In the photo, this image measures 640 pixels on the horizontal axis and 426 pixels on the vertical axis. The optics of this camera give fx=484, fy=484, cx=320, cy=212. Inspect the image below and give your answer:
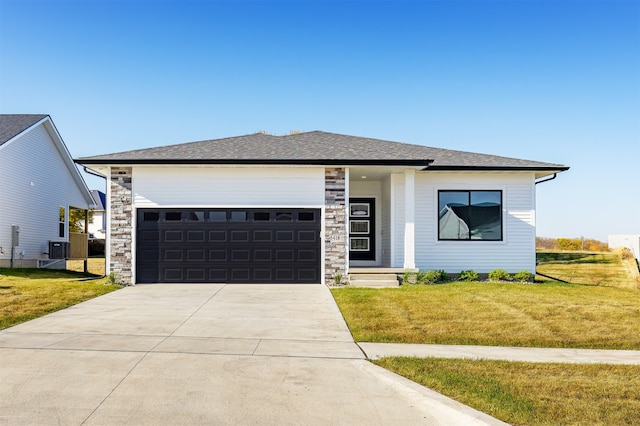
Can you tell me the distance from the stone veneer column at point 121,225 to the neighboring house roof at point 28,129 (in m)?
6.83

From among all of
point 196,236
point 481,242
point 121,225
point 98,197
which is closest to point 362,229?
point 481,242

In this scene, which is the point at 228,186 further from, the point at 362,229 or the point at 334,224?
the point at 362,229

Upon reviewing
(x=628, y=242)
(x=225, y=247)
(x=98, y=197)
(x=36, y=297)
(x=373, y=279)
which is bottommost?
(x=36, y=297)

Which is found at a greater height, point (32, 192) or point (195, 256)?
point (32, 192)

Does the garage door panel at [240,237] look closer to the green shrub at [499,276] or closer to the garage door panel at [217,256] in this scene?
the garage door panel at [217,256]

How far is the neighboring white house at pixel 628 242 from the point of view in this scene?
29094 mm

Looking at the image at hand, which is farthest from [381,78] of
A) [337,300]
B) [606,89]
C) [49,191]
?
[49,191]

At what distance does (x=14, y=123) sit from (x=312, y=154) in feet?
45.2

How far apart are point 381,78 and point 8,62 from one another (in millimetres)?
13402

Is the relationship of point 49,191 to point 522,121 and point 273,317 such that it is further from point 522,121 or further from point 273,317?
point 522,121

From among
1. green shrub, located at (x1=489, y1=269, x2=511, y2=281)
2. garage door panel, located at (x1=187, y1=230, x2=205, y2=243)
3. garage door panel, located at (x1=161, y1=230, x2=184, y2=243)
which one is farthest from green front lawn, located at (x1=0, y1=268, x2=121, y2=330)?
green shrub, located at (x1=489, y1=269, x2=511, y2=281)

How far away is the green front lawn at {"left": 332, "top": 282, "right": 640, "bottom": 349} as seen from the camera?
26.9 ft

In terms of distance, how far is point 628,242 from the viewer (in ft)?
103

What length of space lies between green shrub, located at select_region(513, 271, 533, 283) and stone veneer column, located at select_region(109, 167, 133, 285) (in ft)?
38.8
